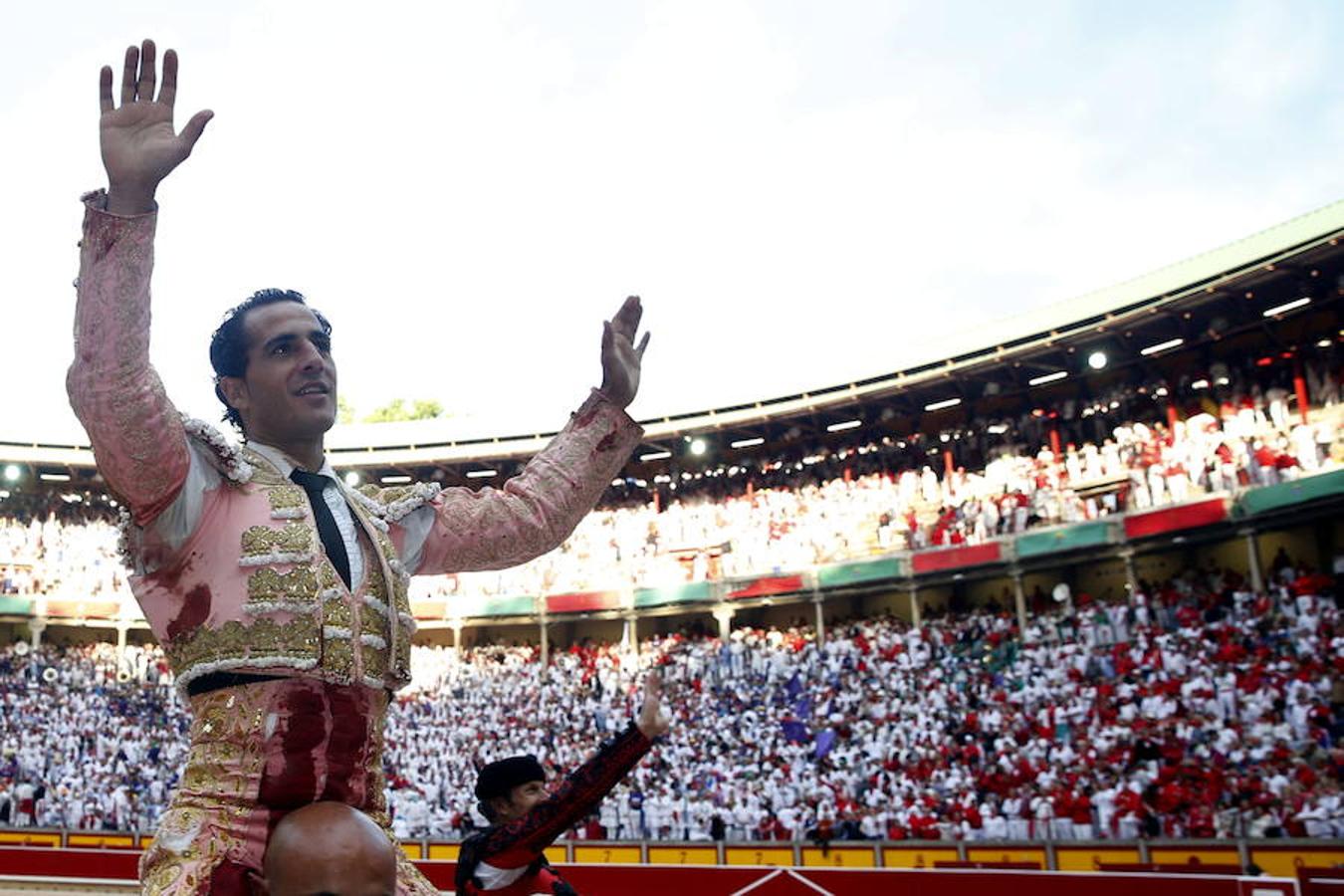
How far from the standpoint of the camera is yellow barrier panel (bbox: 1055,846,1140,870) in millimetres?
12750

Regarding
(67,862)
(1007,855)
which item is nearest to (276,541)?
(1007,855)

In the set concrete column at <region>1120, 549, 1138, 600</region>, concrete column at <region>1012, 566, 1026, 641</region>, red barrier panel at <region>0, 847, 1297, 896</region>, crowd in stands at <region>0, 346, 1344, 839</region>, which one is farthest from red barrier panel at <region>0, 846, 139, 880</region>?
concrete column at <region>1120, 549, 1138, 600</region>

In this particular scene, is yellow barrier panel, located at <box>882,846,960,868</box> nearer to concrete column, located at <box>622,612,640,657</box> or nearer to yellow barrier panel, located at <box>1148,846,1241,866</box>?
yellow barrier panel, located at <box>1148,846,1241,866</box>

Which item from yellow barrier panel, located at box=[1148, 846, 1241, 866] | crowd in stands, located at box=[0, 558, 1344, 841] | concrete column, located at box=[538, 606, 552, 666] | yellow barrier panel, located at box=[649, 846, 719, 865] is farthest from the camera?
concrete column, located at box=[538, 606, 552, 666]

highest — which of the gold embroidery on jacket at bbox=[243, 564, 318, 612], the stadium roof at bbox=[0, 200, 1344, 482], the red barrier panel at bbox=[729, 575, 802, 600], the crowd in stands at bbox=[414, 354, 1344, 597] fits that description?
the stadium roof at bbox=[0, 200, 1344, 482]

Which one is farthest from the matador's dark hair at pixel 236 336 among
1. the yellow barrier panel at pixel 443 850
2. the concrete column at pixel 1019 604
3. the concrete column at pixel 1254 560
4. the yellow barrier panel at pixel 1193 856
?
the concrete column at pixel 1019 604

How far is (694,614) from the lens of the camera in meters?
27.1

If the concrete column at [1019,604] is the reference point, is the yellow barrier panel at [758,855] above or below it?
below

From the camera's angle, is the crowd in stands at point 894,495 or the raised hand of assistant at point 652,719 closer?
the raised hand of assistant at point 652,719

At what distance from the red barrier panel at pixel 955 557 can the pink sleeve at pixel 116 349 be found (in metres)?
20.7

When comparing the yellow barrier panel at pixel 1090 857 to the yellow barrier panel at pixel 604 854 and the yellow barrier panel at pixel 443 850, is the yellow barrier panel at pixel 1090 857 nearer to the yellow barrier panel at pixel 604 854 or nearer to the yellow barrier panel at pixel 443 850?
the yellow barrier panel at pixel 604 854

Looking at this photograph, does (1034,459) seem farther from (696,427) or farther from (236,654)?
(236,654)

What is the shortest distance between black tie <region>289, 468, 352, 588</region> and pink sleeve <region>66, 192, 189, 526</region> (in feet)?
1.18

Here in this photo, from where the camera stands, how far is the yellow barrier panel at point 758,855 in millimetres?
15061
